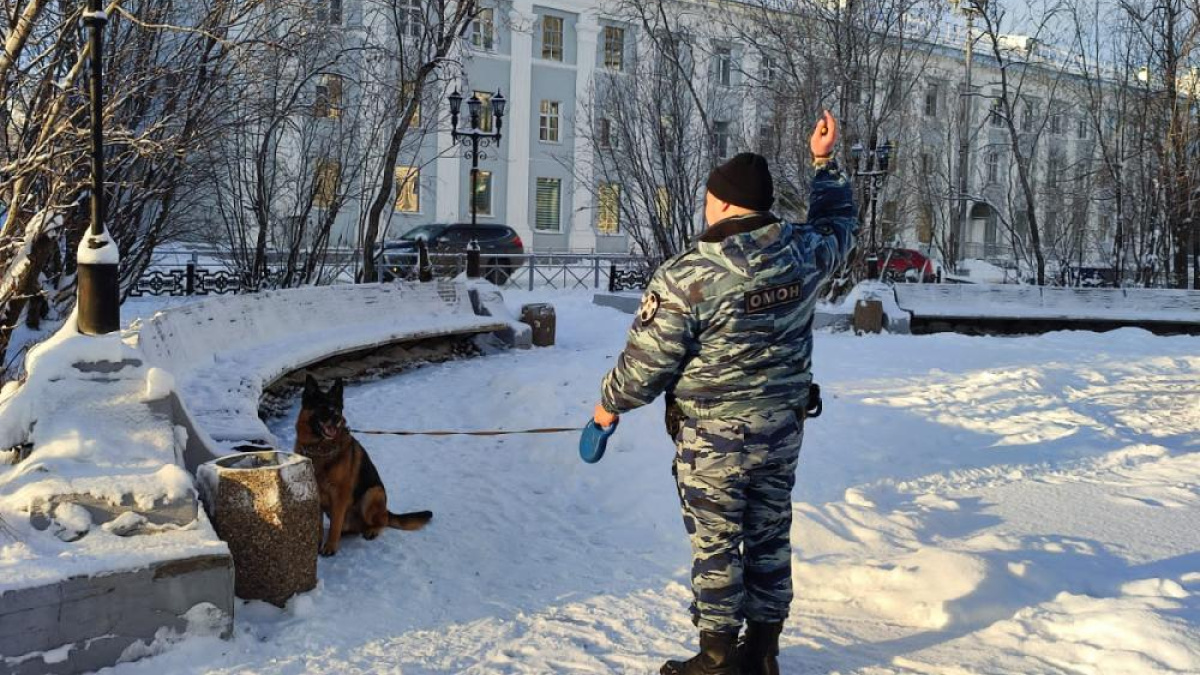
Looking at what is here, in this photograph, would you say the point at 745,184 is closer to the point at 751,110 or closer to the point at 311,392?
the point at 311,392

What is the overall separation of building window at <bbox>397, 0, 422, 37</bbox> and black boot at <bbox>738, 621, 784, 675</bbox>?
13934 mm

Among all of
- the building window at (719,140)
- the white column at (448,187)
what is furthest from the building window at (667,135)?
the white column at (448,187)

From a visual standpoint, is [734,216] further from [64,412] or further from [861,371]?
[861,371]

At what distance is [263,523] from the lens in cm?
398

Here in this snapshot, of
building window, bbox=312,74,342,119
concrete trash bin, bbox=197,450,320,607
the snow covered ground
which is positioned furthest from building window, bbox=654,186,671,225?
concrete trash bin, bbox=197,450,320,607

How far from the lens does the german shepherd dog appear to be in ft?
15.6

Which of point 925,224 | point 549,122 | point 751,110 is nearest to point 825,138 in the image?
point 751,110

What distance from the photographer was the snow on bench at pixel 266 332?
5896mm

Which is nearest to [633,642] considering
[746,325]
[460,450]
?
[746,325]

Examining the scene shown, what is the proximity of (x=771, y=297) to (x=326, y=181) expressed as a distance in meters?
12.8

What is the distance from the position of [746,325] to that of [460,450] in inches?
180

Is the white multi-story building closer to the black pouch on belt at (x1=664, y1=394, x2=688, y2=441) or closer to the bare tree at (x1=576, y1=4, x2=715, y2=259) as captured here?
the bare tree at (x1=576, y1=4, x2=715, y2=259)

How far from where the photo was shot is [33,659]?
3.26m

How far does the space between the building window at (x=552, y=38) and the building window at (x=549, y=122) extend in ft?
5.69
